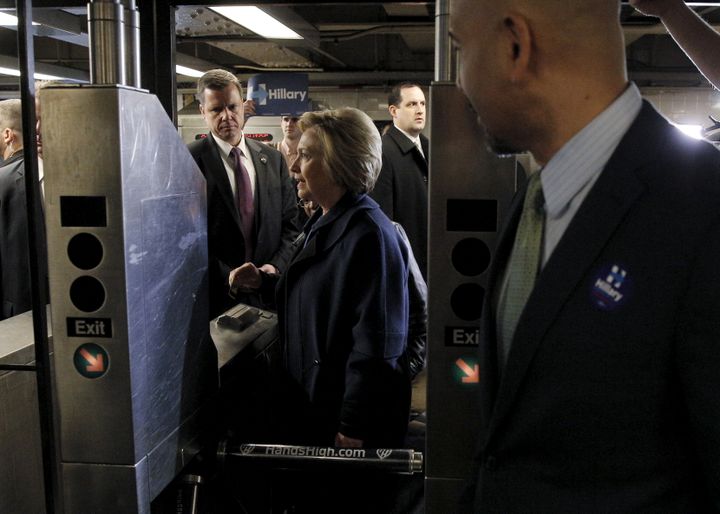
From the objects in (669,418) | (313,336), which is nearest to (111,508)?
(313,336)

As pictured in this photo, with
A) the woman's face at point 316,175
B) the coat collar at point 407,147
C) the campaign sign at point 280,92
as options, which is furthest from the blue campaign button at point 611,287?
the campaign sign at point 280,92

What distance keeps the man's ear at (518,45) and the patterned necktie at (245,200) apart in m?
2.01

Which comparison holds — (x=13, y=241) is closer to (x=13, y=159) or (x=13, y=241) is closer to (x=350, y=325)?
(x=13, y=159)

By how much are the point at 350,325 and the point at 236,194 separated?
116cm

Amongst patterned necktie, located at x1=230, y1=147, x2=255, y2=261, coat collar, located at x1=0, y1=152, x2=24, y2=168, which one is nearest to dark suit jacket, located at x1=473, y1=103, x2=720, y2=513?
patterned necktie, located at x1=230, y1=147, x2=255, y2=261

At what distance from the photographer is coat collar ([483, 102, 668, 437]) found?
0.74 m

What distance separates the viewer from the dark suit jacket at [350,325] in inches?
67.9

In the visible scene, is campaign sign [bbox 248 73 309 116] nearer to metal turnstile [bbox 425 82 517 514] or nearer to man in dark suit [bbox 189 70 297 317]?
man in dark suit [bbox 189 70 297 317]

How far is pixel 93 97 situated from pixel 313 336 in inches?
30.4

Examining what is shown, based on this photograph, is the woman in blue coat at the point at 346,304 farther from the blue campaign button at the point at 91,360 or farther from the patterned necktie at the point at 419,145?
the patterned necktie at the point at 419,145

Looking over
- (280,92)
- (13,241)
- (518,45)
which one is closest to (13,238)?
(13,241)

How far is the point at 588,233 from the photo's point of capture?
Answer: 745mm

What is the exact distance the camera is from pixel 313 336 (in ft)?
5.82

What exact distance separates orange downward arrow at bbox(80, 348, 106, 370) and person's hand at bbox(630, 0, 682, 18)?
120 cm
